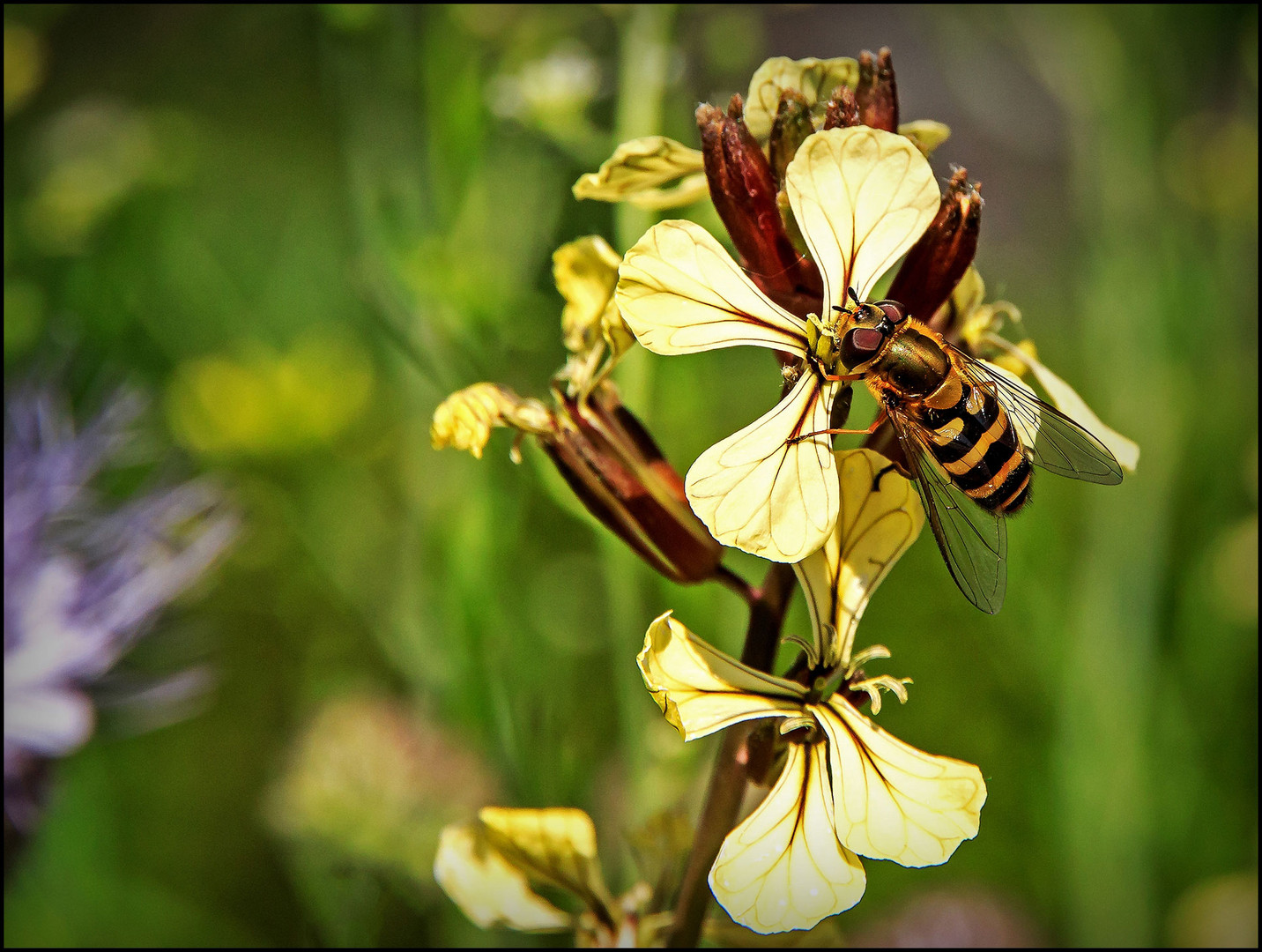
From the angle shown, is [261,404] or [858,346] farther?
[261,404]

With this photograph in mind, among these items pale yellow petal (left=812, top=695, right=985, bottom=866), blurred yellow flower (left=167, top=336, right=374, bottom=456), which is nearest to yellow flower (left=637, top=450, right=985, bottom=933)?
pale yellow petal (left=812, top=695, right=985, bottom=866)

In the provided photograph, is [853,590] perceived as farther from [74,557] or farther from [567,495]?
[74,557]

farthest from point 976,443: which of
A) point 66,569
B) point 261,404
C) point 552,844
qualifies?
point 261,404

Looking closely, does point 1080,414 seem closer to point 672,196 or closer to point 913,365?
point 913,365

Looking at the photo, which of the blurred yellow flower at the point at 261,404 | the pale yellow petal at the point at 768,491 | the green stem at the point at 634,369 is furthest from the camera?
the blurred yellow flower at the point at 261,404

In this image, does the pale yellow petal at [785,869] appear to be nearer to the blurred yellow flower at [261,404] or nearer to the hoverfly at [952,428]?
the hoverfly at [952,428]

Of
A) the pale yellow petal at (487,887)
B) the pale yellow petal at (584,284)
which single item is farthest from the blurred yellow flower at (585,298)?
the pale yellow petal at (487,887)
